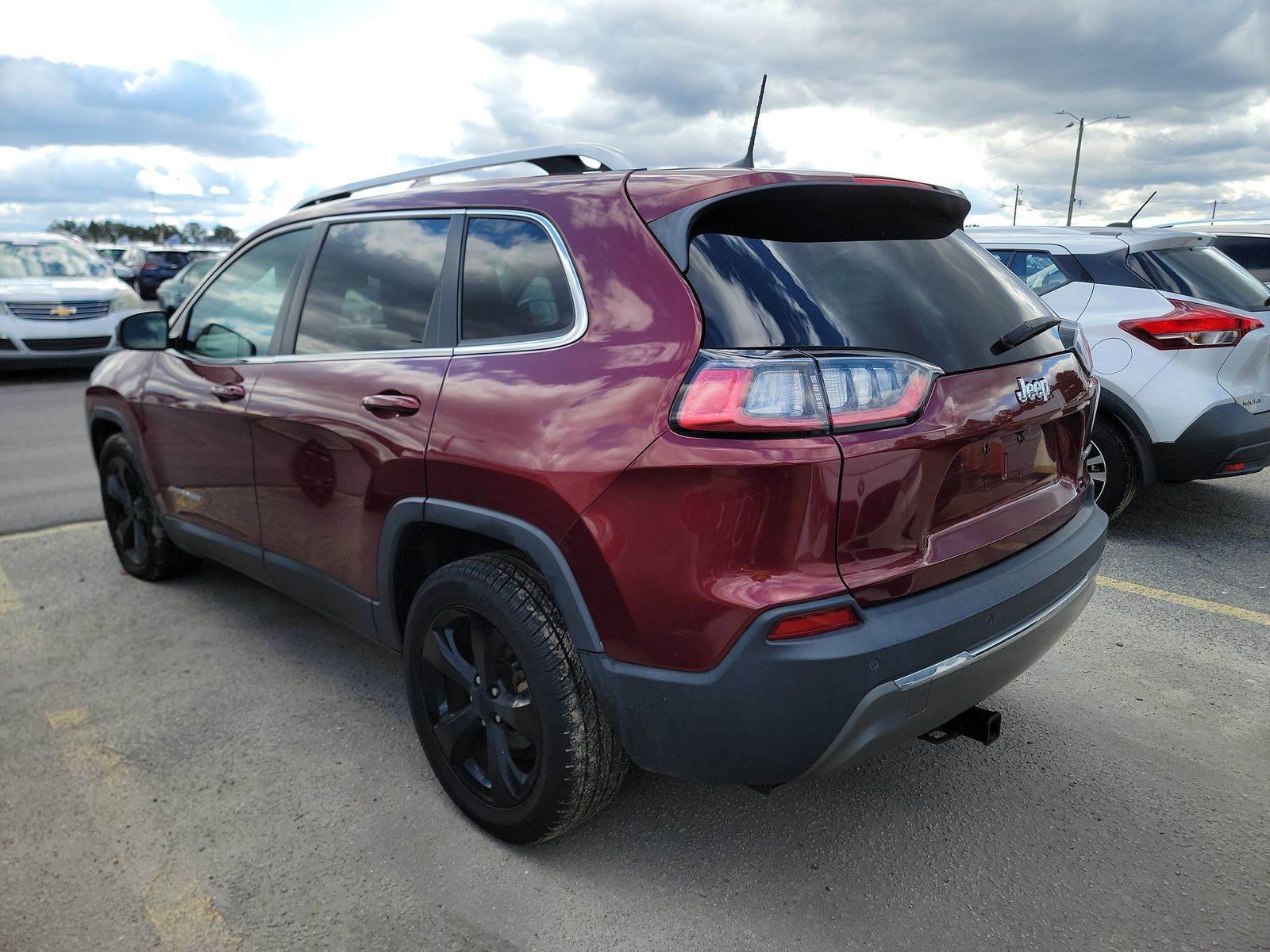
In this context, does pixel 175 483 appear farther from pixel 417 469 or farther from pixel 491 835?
pixel 491 835

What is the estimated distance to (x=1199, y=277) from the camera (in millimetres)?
5105

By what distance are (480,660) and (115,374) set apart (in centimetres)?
290

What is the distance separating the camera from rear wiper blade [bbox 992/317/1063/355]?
2.35 meters

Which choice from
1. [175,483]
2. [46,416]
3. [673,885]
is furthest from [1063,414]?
[46,416]

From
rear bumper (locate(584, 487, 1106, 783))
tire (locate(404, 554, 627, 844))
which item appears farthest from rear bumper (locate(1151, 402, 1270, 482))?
tire (locate(404, 554, 627, 844))

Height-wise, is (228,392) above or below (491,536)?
above

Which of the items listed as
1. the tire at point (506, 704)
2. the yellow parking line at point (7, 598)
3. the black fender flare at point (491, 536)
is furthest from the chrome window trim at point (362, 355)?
the yellow parking line at point (7, 598)

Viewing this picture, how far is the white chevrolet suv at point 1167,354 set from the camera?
476 centimetres

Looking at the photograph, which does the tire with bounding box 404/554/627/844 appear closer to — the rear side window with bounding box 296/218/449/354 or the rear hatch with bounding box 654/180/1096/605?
the rear hatch with bounding box 654/180/1096/605

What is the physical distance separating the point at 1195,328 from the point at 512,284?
12.8 ft

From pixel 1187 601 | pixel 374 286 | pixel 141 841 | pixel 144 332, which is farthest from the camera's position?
pixel 1187 601

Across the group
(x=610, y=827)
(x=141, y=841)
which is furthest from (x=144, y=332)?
(x=610, y=827)

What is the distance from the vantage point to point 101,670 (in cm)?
361

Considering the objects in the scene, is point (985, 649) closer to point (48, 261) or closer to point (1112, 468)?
point (1112, 468)
